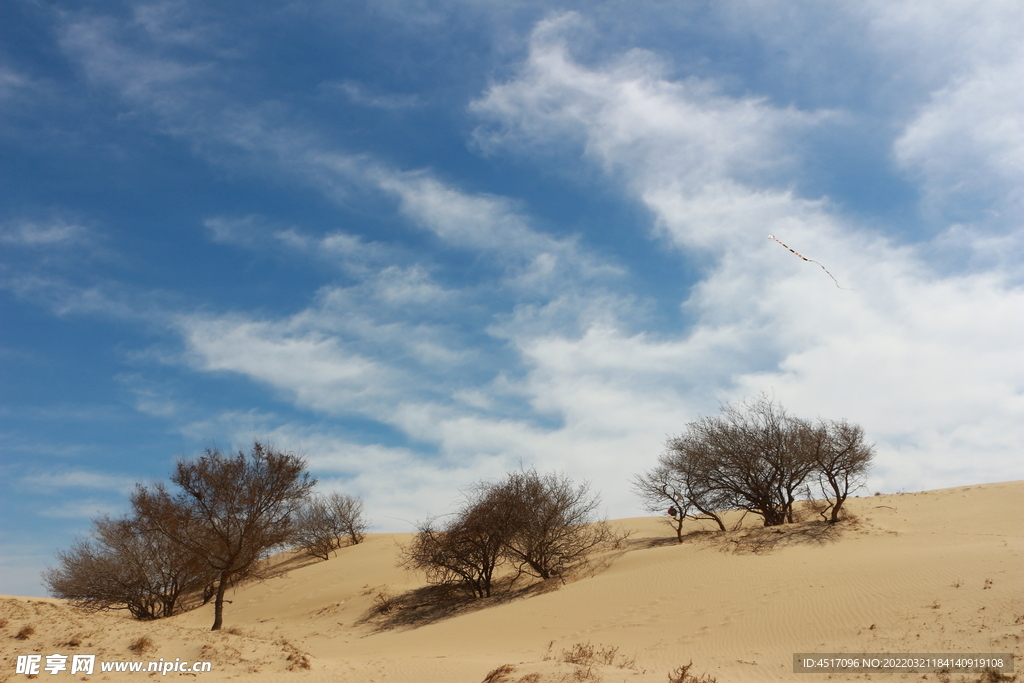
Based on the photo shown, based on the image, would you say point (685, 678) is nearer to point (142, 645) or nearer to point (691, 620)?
point (691, 620)

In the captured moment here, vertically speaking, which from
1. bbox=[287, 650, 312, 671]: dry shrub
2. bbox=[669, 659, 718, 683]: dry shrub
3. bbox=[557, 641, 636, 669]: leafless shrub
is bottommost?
bbox=[557, 641, 636, 669]: leafless shrub

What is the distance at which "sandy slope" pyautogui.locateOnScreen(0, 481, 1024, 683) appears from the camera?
11883 mm

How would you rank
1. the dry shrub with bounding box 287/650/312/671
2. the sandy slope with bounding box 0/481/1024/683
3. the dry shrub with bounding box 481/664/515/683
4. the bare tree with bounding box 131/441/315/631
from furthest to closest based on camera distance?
Answer: the bare tree with bounding box 131/441/315/631 → the dry shrub with bounding box 287/650/312/671 → the sandy slope with bounding box 0/481/1024/683 → the dry shrub with bounding box 481/664/515/683

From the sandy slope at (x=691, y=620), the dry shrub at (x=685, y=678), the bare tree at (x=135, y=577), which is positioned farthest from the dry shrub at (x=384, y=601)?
the dry shrub at (x=685, y=678)

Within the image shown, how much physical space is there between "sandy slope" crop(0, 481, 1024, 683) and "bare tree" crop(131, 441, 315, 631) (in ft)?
11.6

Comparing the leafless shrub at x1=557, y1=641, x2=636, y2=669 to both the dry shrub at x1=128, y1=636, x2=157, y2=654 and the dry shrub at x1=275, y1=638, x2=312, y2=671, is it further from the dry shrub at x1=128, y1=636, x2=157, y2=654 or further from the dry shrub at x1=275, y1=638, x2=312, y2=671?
the dry shrub at x1=128, y1=636, x2=157, y2=654

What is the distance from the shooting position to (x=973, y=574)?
14.0 meters

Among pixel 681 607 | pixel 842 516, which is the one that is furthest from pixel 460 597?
pixel 842 516

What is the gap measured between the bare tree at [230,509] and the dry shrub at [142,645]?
24.9 ft

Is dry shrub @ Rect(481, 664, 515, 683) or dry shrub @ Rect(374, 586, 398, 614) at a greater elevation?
dry shrub @ Rect(481, 664, 515, 683)

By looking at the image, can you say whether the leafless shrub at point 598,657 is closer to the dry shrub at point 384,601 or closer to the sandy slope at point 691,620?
the sandy slope at point 691,620

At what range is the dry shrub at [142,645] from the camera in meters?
12.7

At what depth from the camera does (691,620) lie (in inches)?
615

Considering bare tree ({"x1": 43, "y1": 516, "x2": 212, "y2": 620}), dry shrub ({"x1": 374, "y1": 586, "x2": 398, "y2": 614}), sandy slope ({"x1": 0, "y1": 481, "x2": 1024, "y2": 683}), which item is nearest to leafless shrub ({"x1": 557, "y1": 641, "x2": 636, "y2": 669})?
sandy slope ({"x1": 0, "y1": 481, "x2": 1024, "y2": 683})
